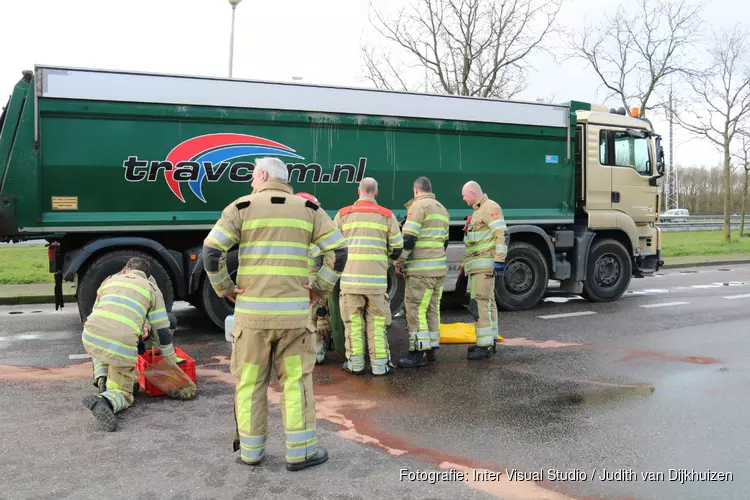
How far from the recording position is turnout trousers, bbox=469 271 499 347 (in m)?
6.85

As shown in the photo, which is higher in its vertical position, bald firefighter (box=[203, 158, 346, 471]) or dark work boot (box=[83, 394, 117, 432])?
bald firefighter (box=[203, 158, 346, 471])

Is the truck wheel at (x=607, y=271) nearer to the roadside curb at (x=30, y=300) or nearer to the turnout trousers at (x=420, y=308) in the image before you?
the turnout trousers at (x=420, y=308)

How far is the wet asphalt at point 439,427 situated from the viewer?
366 cm

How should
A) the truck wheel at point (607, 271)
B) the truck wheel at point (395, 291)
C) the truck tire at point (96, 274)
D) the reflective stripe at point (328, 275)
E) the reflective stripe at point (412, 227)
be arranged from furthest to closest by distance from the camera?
1. the truck wheel at point (607, 271)
2. the truck wheel at point (395, 291)
3. the truck tire at point (96, 274)
4. the reflective stripe at point (412, 227)
5. the reflective stripe at point (328, 275)

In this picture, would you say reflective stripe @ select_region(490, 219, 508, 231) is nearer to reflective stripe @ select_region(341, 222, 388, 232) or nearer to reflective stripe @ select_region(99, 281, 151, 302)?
reflective stripe @ select_region(341, 222, 388, 232)

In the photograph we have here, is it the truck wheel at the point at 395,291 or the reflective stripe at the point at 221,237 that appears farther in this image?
the truck wheel at the point at 395,291

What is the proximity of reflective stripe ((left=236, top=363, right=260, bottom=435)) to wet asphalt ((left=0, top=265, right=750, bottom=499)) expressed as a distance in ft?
0.88

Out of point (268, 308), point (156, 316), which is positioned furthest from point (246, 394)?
point (156, 316)

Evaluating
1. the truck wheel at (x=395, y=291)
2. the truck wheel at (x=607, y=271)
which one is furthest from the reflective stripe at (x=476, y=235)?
the truck wheel at (x=607, y=271)

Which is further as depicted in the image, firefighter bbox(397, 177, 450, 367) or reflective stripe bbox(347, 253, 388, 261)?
firefighter bbox(397, 177, 450, 367)

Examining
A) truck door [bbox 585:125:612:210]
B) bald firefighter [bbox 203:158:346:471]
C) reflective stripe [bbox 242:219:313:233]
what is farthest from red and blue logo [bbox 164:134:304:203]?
truck door [bbox 585:125:612:210]

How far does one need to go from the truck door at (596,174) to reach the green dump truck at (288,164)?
2 cm

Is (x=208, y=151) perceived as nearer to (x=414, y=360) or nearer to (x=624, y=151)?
(x=414, y=360)

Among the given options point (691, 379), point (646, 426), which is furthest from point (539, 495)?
point (691, 379)
